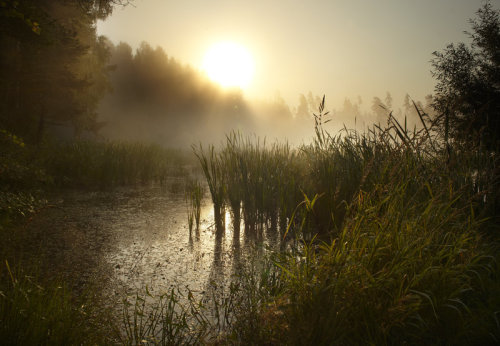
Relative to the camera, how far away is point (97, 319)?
1.51 meters

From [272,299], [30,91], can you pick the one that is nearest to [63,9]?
[30,91]

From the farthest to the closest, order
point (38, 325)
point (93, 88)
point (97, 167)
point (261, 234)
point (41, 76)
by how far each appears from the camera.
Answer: point (93, 88), point (41, 76), point (97, 167), point (261, 234), point (38, 325)

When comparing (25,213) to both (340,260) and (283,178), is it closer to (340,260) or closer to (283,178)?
(283,178)

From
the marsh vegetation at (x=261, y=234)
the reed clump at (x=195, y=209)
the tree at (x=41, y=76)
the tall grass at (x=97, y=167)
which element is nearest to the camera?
the marsh vegetation at (x=261, y=234)

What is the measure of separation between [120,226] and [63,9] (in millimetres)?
7940

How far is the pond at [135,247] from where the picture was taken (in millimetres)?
2008

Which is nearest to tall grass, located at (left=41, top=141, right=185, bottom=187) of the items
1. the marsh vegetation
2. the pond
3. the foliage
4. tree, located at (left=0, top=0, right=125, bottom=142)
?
the marsh vegetation

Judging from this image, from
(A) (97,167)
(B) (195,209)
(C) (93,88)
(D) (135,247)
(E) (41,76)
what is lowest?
(D) (135,247)

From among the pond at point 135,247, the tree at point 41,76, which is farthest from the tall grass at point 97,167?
the tree at point 41,76

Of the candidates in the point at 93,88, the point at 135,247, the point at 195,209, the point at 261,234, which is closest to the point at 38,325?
the point at 135,247

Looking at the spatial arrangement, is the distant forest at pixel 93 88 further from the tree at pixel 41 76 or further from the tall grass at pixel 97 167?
the tall grass at pixel 97 167

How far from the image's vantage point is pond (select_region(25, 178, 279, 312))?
6.59ft

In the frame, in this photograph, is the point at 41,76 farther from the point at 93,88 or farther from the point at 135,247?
the point at 135,247

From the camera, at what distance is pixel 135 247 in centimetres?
263
